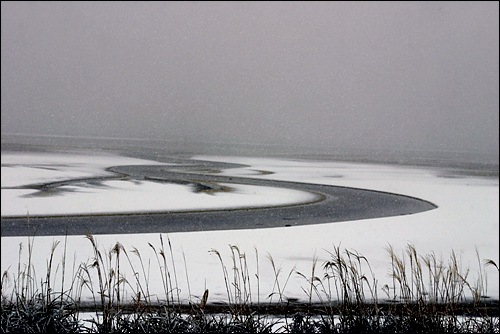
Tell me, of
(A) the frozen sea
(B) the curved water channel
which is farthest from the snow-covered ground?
(B) the curved water channel

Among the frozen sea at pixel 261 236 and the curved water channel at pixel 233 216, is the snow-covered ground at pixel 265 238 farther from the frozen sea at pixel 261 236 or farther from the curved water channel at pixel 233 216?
the curved water channel at pixel 233 216

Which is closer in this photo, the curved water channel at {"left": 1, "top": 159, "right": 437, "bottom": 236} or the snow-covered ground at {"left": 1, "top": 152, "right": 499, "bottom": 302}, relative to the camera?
the snow-covered ground at {"left": 1, "top": 152, "right": 499, "bottom": 302}

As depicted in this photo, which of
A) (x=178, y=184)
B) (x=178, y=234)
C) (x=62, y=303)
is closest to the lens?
(x=62, y=303)

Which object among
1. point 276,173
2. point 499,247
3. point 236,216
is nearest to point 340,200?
point 236,216

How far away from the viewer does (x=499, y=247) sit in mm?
8359

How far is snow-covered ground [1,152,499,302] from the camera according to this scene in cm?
634

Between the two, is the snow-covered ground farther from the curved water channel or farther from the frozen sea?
the curved water channel

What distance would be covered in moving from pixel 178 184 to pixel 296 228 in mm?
5901

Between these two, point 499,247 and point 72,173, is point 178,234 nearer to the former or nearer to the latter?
point 499,247

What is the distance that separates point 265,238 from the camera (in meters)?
8.19

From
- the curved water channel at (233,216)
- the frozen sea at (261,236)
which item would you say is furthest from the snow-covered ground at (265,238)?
the curved water channel at (233,216)

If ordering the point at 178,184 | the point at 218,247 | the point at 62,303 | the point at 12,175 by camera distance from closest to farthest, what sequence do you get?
the point at 62,303
the point at 218,247
the point at 178,184
the point at 12,175

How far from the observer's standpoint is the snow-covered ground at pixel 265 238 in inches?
250

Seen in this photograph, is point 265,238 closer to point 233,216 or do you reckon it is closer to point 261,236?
point 261,236
